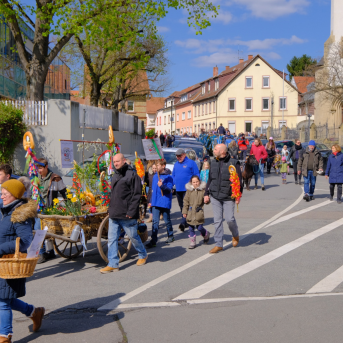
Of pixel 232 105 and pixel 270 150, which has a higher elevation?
pixel 232 105

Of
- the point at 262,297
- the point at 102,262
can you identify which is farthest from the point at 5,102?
the point at 262,297

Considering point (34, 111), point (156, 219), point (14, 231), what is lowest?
point (156, 219)

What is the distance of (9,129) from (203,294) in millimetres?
14486

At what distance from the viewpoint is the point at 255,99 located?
69.8 meters

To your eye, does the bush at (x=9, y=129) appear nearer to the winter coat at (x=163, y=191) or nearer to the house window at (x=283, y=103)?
the winter coat at (x=163, y=191)

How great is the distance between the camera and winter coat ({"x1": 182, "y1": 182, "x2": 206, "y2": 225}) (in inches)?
358

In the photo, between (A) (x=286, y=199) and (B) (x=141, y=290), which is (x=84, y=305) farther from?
(A) (x=286, y=199)

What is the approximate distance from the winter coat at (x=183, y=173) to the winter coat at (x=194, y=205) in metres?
1.40

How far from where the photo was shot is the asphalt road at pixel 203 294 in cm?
482

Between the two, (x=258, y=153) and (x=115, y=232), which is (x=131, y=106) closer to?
(x=258, y=153)

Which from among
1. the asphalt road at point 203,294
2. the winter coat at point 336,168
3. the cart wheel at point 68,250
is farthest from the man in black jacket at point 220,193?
the winter coat at point 336,168

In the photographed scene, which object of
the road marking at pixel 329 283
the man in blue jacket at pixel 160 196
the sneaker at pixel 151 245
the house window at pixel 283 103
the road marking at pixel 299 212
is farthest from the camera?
the house window at pixel 283 103

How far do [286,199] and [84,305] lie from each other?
11451 millimetres

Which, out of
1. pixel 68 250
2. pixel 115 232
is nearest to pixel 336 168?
pixel 68 250
